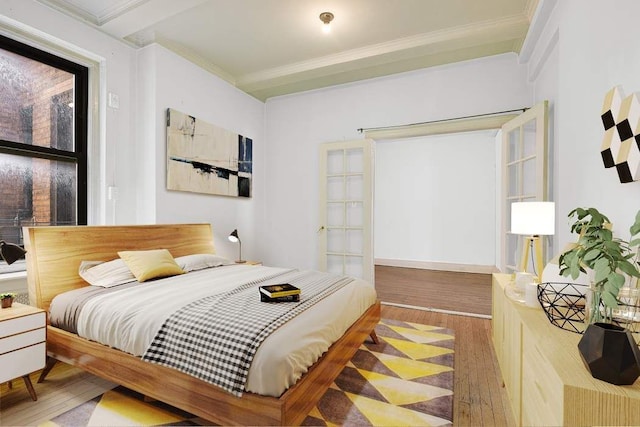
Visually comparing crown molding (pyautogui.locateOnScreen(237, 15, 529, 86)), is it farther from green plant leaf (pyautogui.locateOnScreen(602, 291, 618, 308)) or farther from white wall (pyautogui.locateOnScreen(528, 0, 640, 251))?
green plant leaf (pyautogui.locateOnScreen(602, 291, 618, 308))

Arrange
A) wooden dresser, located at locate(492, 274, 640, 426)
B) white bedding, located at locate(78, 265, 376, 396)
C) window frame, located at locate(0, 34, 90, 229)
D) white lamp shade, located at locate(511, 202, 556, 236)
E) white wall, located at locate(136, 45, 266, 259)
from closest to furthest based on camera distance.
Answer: wooden dresser, located at locate(492, 274, 640, 426), white bedding, located at locate(78, 265, 376, 396), white lamp shade, located at locate(511, 202, 556, 236), window frame, located at locate(0, 34, 90, 229), white wall, located at locate(136, 45, 266, 259)

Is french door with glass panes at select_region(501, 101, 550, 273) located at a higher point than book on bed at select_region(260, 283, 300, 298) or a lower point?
higher

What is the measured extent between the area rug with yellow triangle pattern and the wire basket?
83 cm

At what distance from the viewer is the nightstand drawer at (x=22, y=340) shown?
1.74m

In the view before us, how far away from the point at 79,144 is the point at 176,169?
Answer: 85cm

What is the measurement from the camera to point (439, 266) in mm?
6359

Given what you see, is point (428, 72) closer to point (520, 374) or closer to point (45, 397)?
point (520, 374)

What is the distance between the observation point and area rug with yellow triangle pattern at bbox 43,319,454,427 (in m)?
1.72

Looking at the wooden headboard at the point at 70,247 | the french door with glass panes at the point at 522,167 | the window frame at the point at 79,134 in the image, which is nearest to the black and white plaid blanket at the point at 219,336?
the wooden headboard at the point at 70,247

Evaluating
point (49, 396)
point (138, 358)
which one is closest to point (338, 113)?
point (138, 358)

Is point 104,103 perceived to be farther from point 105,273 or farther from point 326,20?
point 326,20

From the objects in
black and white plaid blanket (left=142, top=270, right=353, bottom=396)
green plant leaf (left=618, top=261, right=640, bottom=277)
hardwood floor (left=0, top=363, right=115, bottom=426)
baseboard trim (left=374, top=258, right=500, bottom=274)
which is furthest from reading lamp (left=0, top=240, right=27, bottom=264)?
baseboard trim (left=374, top=258, right=500, bottom=274)

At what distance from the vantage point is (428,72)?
12.5 feet

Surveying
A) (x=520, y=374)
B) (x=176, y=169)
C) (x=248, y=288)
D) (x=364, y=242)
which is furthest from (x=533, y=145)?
(x=176, y=169)
